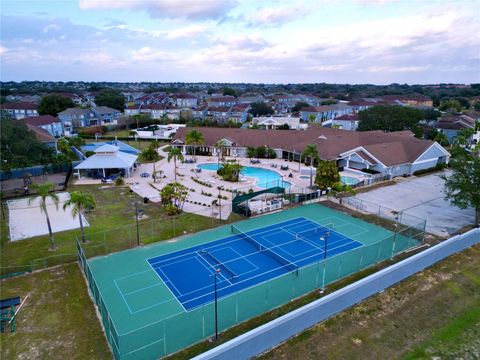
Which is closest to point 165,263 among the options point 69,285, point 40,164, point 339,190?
point 69,285

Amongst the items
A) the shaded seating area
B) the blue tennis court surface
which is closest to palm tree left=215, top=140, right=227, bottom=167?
the shaded seating area

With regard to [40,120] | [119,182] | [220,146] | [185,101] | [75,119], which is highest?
[185,101]

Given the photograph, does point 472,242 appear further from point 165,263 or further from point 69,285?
point 69,285

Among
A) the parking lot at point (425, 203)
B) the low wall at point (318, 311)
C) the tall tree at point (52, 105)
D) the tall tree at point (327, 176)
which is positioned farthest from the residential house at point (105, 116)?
the low wall at point (318, 311)

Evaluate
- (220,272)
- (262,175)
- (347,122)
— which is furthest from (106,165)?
(347,122)

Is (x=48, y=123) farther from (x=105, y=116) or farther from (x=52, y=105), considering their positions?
(x=105, y=116)

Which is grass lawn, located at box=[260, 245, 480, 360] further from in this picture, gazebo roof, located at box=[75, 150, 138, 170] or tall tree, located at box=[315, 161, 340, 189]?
gazebo roof, located at box=[75, 150, 138, 170]
